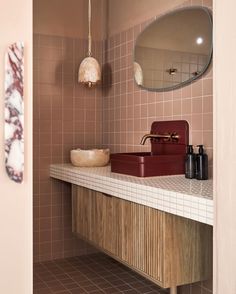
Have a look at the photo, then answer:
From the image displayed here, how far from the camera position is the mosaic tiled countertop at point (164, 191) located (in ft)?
5.12

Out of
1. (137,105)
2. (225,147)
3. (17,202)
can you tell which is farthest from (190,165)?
(17,202)

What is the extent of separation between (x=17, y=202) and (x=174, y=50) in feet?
5.42

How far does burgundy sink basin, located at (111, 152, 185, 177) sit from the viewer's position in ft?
6.99

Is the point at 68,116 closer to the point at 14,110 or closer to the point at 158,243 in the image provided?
the point at 158,243

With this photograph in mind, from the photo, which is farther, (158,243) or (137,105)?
(137,105)

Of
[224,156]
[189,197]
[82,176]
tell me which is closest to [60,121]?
[82,176]

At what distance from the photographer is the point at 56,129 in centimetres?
322

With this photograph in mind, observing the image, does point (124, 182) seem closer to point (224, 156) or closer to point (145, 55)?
point (224, 156)

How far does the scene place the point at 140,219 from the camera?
197 cm

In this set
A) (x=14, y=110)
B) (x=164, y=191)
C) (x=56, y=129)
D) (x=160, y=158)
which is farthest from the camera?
(x=56, y=129)

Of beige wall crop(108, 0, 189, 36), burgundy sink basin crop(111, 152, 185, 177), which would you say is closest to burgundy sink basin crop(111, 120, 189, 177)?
burgundy sink basin crop(111, 152, 185, 177)

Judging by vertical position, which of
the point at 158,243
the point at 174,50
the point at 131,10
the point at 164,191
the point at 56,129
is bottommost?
the point at 158,243

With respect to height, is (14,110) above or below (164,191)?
above

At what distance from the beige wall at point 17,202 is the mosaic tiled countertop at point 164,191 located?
28.2 inches
